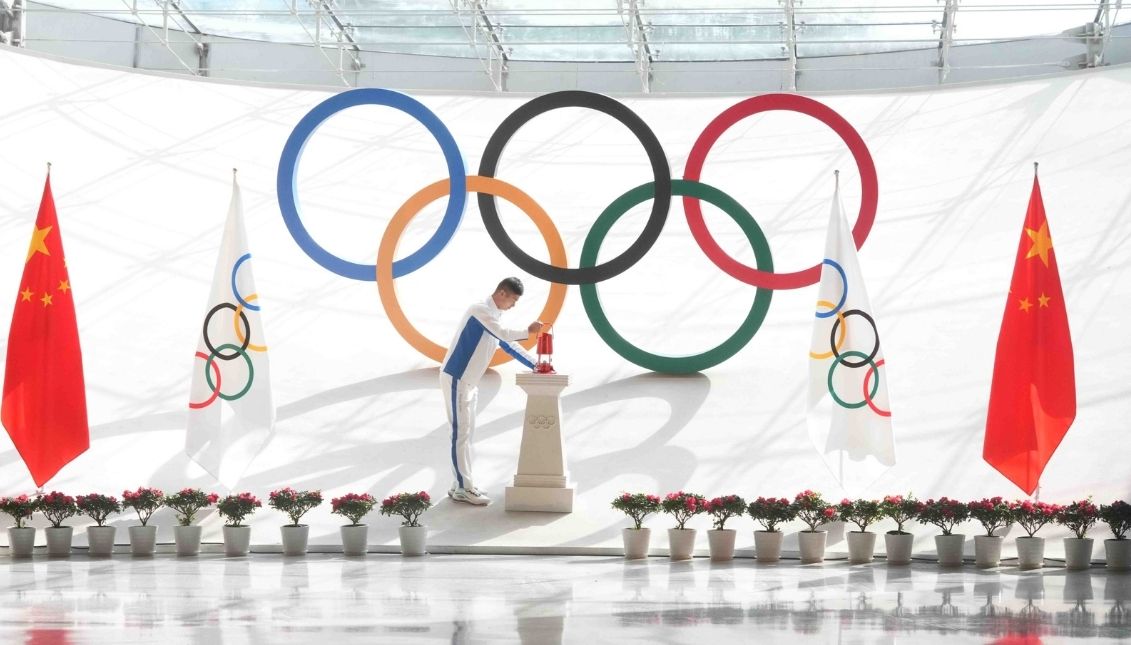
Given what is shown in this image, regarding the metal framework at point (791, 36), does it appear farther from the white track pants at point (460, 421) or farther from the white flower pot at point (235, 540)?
the white flower pot at point (235, 540)

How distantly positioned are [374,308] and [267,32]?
30.4 feet

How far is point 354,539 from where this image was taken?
35.8 ft

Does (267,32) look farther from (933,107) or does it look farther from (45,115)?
(933,107)

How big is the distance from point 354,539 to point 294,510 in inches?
24.5

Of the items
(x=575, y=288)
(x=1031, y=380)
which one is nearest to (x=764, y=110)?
(x=575, y=288)

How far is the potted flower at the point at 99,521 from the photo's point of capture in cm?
1097

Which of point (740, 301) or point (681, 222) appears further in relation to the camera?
point (681, 222)

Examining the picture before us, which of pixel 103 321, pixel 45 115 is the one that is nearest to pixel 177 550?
pixel 103 321

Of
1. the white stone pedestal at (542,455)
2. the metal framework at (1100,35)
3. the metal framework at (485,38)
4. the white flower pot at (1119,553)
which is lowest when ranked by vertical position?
the white flower pot at (1119,553)

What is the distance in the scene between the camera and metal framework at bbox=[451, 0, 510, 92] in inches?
869

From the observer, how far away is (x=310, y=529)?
11.6 metres

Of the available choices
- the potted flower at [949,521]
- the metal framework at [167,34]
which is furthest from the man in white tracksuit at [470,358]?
the metal framework at [167,34]

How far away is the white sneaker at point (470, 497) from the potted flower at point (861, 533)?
353cm

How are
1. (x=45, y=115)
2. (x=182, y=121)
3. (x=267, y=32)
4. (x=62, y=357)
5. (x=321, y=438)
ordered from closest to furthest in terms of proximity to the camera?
(x=62, y=357), (x=321, y=438), (x=45, y=115), (x=182, y=121), (x=267, y=32)
